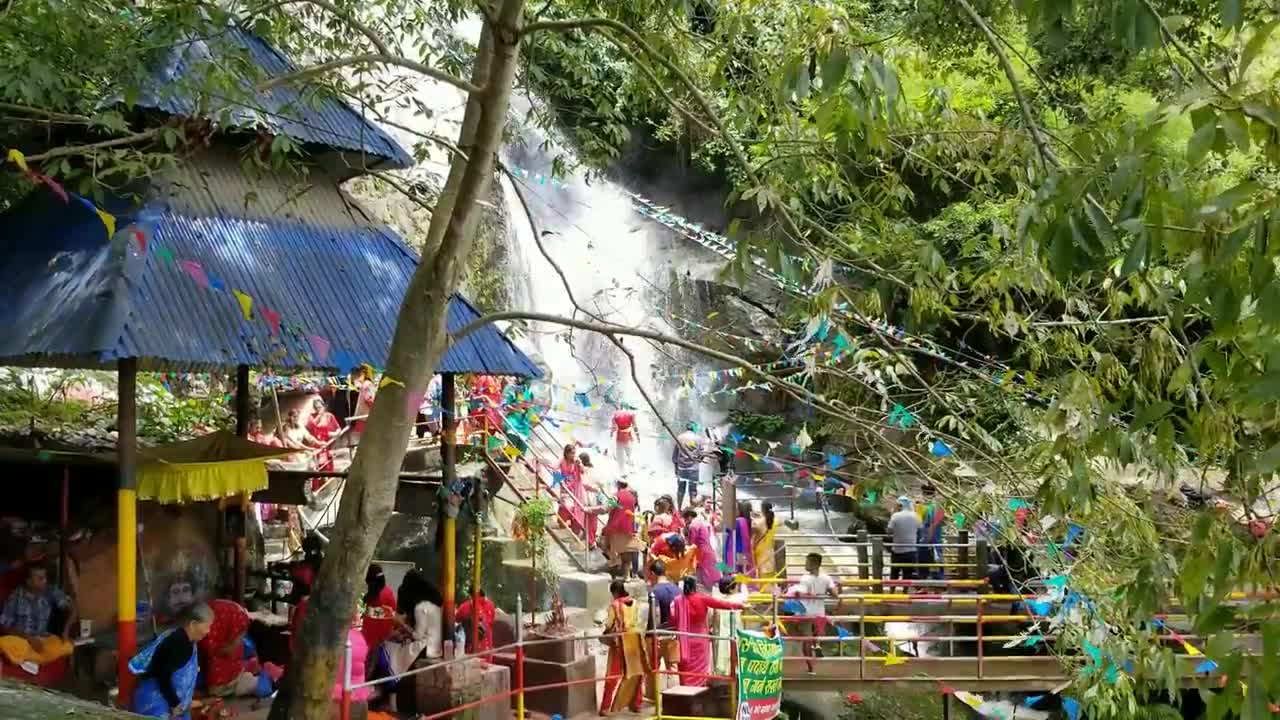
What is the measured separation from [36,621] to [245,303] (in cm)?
323

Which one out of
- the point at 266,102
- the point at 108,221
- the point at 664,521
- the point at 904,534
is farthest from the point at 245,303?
the point at 904,534

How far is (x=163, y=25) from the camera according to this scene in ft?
24.4

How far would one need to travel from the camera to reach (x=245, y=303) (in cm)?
809

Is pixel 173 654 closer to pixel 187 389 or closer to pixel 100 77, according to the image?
pixel 100 77

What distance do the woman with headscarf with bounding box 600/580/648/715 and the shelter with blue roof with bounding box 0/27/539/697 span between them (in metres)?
2.01

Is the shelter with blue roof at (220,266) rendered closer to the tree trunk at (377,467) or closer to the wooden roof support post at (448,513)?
the wooden roof support post at (448,513)

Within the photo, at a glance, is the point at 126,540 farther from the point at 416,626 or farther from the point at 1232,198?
the point at 1232,198

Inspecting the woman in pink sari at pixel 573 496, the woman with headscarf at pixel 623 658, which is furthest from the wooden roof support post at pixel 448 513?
the woman in pink sari at pixel 573 496

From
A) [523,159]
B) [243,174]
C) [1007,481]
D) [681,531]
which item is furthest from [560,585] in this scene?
[523,159]

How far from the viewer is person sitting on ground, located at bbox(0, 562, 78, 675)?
8.50m

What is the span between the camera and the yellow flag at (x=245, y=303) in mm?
Answer: 8047

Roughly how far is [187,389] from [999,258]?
15.2m

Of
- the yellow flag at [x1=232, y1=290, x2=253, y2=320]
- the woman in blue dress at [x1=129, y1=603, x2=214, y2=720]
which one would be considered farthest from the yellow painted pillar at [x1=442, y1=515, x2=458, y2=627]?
the woman in blue dress at [x1=129, y1=603, x2=214, y2=720]

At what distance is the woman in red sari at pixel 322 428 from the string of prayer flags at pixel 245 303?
8.87 metres
